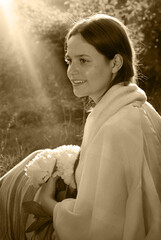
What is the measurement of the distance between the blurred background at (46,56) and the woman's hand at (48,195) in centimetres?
407

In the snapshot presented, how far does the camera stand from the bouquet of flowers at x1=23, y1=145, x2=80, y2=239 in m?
2.55

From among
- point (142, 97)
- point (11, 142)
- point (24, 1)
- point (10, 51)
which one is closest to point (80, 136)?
point (11, 142)

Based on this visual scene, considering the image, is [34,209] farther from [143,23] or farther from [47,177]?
[143,23]

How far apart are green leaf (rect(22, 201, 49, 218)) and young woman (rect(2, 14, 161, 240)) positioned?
4 cm

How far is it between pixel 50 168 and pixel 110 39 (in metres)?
0.93

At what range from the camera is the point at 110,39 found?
2480 millimetres

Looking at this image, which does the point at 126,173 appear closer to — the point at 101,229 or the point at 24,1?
the point at 101,229

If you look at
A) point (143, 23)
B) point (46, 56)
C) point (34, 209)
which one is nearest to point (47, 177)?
point (34, 209)

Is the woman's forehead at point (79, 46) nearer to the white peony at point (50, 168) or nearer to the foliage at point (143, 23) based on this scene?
the white peony at point (50, 168)

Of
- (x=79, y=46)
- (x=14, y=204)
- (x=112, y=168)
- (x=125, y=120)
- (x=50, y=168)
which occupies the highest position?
(x=79, y=46)

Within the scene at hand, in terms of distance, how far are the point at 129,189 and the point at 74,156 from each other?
0.59 m

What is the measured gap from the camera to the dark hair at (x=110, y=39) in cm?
246

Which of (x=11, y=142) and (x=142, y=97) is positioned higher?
(x=142, y=97)

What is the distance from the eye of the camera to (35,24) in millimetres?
7117
